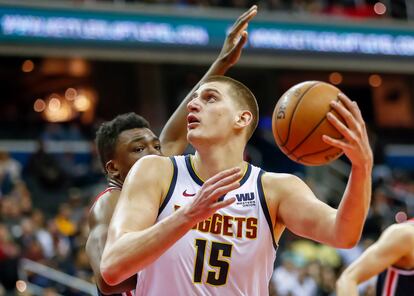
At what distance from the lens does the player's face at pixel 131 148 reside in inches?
208

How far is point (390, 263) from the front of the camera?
230 inches

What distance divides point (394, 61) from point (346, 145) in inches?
770

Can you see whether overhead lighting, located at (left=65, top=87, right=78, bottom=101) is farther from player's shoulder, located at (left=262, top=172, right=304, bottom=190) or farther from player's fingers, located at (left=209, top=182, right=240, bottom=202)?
player's fingers, located at (left=209, top=182, right=240, bottom=202)

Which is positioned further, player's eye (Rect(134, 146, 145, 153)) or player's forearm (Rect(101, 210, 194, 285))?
player's eye (Rect(134, 146, 145, 153))

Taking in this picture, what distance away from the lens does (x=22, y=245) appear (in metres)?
13.3

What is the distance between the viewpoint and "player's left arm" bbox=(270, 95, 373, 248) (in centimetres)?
378

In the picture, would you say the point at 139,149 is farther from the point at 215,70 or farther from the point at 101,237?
the point at 215,70

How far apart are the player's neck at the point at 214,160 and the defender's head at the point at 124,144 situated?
0.71 meters

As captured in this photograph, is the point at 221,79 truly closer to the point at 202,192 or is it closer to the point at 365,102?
the point at 202,192

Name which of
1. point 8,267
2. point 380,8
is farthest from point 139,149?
point 380,8

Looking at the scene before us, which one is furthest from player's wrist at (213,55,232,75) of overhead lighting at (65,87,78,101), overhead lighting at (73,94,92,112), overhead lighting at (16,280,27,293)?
overhead lighting at (65,87,78,101)

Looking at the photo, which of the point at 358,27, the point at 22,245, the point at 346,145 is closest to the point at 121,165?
the point at 346,145

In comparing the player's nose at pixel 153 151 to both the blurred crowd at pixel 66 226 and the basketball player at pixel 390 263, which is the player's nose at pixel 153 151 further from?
the blurred crowd at pixel 66 226

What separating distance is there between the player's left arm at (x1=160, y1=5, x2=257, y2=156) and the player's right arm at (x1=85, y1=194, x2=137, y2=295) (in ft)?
3.24
